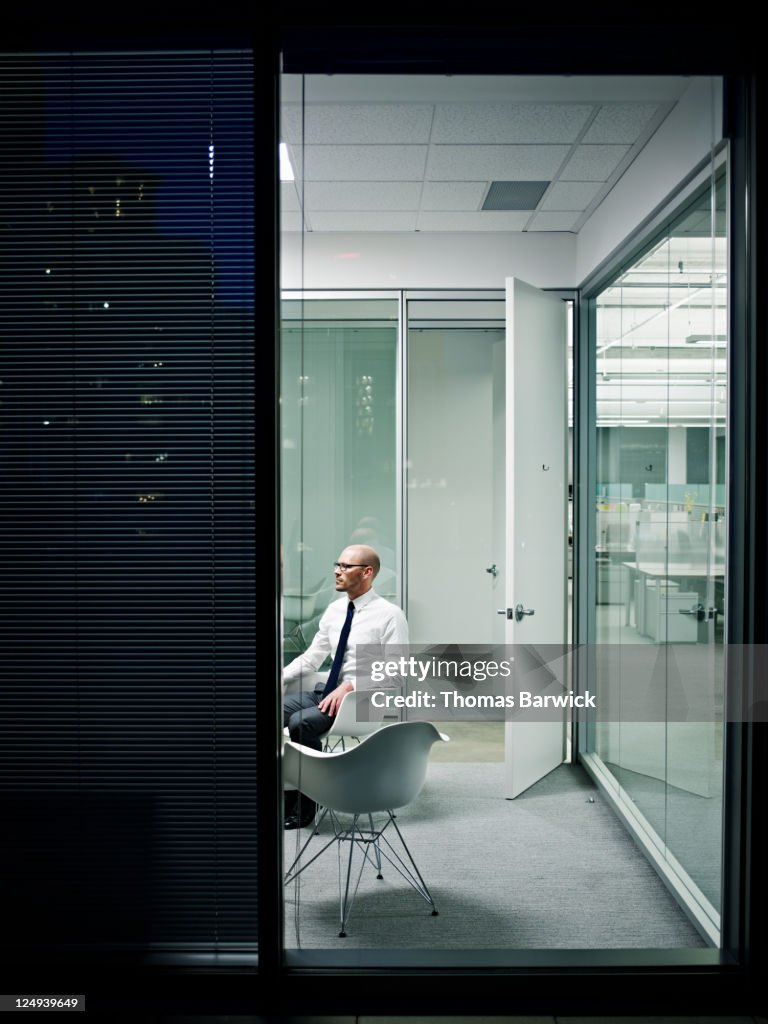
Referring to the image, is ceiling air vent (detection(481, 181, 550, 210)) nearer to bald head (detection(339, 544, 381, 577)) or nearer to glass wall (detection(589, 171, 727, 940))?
glass wall (detection(589, 171, 727, 940))

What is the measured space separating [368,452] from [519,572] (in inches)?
42.5

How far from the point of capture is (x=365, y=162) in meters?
3.33

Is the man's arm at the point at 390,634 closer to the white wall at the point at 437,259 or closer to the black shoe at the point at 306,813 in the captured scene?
the black shoe at the point at 306,813

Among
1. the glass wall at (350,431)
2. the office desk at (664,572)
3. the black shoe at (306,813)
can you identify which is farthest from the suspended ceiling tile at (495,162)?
the black shoe at (306,813)

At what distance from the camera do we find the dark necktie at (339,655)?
337cm

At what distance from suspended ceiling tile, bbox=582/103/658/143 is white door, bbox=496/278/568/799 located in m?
0.84

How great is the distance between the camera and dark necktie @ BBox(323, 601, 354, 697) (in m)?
3.37

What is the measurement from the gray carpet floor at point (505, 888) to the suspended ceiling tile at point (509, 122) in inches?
108

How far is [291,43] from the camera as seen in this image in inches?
82.2

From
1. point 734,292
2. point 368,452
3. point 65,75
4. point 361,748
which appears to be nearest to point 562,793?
point 361,748

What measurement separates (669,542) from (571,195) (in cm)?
180

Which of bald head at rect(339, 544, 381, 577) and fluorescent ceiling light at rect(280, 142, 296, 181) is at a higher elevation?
fluorescent ceiling light at rect(280, 142, 296, 181)

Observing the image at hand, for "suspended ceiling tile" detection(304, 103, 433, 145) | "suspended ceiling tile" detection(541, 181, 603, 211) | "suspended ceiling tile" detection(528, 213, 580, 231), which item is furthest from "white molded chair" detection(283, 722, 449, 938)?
"suspended ceiling tile" detection(528, 213, 580, 231)

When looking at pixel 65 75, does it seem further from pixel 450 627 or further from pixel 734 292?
pixel 450 627
